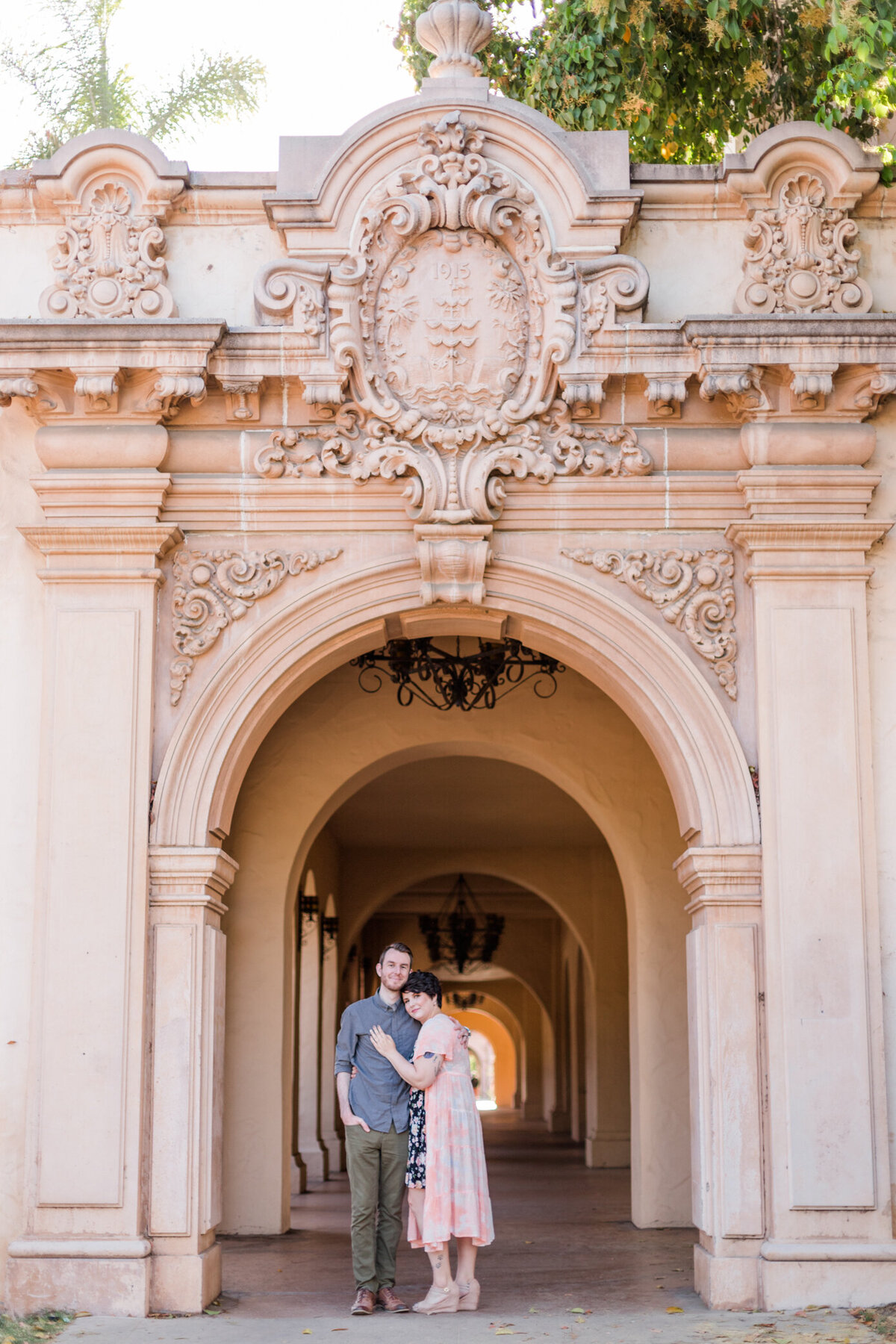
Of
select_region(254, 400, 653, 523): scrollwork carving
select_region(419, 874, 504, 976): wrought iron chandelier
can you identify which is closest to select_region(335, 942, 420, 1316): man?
select_region(254, 400, 653, 523): scrollwork carving

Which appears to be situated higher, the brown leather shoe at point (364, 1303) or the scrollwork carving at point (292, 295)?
the scrollwork carving at point (292, 295)

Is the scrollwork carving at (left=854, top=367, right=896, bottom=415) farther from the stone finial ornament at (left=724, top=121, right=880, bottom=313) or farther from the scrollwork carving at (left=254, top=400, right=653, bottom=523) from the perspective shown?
the scrollwork carving at (left=254, top=400, right=653, bottom=523)

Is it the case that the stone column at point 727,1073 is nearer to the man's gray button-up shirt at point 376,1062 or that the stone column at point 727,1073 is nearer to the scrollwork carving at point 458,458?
the man's gray button-up shirt at point 376,1062

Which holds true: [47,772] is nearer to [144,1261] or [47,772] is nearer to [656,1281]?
[144,1261]

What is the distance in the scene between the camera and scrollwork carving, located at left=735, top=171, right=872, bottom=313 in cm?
727

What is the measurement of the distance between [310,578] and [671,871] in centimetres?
368

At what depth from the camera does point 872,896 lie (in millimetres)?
6836

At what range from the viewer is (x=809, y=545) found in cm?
716

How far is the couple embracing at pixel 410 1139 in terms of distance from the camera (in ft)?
21.4

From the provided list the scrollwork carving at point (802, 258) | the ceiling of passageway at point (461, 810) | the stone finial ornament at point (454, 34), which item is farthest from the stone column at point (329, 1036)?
the stone finial ornament at point (454, 34)

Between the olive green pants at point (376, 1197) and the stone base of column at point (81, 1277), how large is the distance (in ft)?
2.98

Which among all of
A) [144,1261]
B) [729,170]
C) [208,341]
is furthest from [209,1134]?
[729,170]

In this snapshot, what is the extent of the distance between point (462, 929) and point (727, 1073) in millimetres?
12951

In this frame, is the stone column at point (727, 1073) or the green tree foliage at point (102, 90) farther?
the green tree foliage at point (102, 90)
